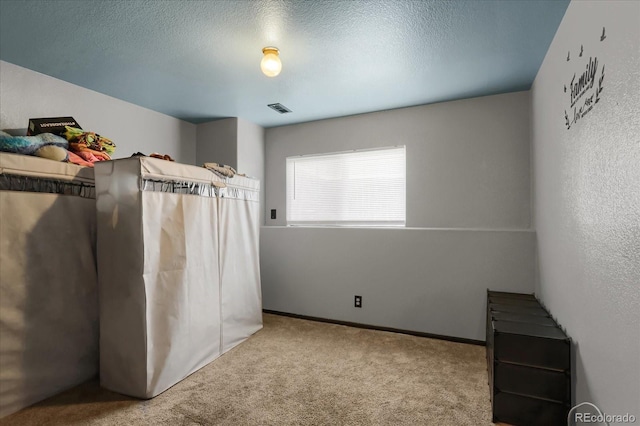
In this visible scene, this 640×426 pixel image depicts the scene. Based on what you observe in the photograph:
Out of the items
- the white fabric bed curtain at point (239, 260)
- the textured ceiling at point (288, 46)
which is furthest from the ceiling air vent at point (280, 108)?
the white fabric bed curtain at point (239, 260)

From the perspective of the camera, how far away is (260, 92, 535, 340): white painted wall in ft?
9.89

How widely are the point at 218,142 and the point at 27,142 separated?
1.99m

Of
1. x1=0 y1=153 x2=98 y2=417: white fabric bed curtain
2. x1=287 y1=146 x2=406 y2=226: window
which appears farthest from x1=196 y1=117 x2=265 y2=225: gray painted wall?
x1=0 y1=153 x2=98 y2=417: white fabric bed curtain

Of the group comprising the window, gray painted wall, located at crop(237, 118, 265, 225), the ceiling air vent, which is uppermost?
the ceiling air vent

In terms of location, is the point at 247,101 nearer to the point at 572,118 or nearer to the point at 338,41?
the point at 338,41

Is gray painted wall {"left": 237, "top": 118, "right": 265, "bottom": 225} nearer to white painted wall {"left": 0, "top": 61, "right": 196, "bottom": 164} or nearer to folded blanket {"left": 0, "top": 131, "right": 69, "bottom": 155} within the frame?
white painted wall {"left": 0, "top": 61, "right": 196, "bottom": 164}

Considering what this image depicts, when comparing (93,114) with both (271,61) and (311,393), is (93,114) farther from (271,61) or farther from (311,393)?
(311,393)

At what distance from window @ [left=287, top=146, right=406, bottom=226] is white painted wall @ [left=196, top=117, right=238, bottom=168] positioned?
705 mm

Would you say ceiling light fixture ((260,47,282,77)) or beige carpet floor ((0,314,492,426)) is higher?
ceiling light fixture ((260,47,282,77))

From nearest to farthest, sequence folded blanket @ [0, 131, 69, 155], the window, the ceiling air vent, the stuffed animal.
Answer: folded blanket @ [0, 131, 69, 155] < the stuffed animal < the ceiling air vent < the window

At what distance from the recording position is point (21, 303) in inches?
78.3

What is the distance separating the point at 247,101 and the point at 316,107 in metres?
0.70

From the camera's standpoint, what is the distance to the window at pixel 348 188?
3551 millimetres

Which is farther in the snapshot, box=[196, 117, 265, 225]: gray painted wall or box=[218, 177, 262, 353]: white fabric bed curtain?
box=[196, 117, 265, 225]: gray painted wall
